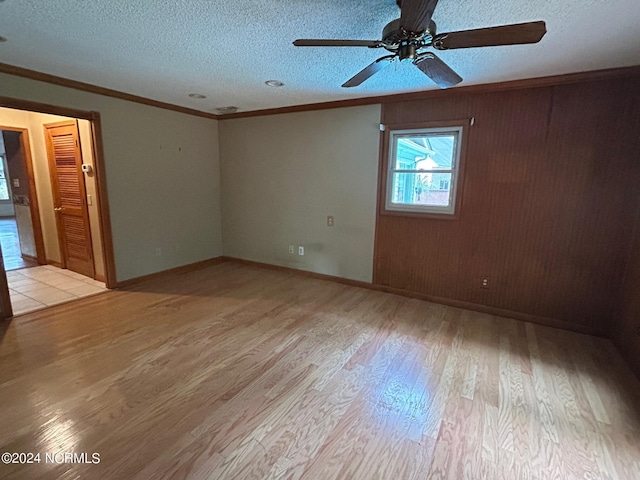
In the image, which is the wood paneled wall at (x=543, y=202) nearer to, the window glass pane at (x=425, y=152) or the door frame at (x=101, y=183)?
the window glass pane at (x=425, y=152)

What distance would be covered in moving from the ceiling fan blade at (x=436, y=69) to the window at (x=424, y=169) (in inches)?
44.9

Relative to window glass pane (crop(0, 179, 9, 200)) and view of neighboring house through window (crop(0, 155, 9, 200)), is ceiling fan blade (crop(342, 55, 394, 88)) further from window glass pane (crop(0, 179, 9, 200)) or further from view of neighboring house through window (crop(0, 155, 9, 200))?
window glass pane (crop(0, 179, 9, 200))

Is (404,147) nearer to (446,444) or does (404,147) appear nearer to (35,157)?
(446,444)

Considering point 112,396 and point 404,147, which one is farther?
point 404,147

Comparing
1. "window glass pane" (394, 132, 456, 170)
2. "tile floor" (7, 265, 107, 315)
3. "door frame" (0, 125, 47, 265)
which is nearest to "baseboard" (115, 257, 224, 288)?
"tile floor" (7, 265, 107, 315)

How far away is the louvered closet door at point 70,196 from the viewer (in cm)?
400

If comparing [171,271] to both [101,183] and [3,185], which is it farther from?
[3,185]

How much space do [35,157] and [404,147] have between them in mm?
5297

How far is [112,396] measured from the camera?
199cm

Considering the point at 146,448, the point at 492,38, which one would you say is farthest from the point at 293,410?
the point at 492,38

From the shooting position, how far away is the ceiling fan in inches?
58.6

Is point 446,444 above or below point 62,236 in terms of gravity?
below

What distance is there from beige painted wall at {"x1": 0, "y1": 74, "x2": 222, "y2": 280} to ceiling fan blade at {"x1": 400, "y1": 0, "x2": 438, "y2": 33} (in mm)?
3597

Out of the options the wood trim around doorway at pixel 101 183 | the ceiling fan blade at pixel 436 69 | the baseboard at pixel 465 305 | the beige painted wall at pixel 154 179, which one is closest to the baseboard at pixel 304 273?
the baseboard at pixel 465 305
